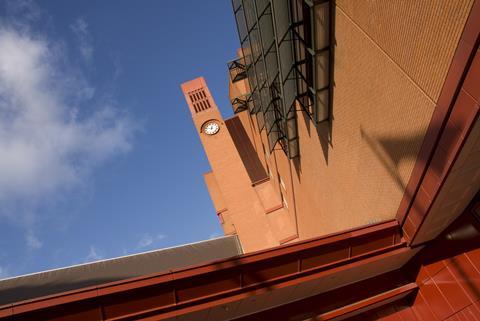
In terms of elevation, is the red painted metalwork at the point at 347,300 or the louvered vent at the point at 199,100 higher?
the louvered vent at the point at 199,100

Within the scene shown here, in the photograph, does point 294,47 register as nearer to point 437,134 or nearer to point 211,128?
point 437,134

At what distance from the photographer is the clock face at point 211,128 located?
3119 centimetres

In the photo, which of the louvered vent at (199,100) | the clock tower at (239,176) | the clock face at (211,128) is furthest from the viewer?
the louvered vent at (199,100)

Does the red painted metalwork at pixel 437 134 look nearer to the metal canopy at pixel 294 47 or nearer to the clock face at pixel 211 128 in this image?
the metal canopy at pixel 294 47

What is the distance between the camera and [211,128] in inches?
1233

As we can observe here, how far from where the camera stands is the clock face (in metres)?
31.2

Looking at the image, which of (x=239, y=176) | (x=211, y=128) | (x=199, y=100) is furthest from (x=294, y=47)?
(x=199, y=100)

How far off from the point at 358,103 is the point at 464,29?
3687 mm

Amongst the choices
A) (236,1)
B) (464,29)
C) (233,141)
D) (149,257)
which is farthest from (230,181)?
(464,29)

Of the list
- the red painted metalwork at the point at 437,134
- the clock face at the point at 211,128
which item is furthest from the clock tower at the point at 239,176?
the red painted metalwork at the point at 437,134

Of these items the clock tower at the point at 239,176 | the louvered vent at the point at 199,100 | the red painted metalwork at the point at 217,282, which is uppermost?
the louvered vent at the point at 199,100

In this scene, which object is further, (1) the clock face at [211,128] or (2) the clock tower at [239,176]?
(1) the clock face at [211,128]

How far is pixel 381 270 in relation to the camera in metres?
9.73

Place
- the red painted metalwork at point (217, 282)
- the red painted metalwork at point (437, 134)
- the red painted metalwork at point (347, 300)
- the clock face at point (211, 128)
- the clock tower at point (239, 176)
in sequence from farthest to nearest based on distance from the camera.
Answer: the clock face at point (211, 128)
the clock tower at point (239, 176)
the red painted metalwork at point (347, 300)
the red painted metalwork at point (217, 282)
the red painted metalwork at point (437, 134)
